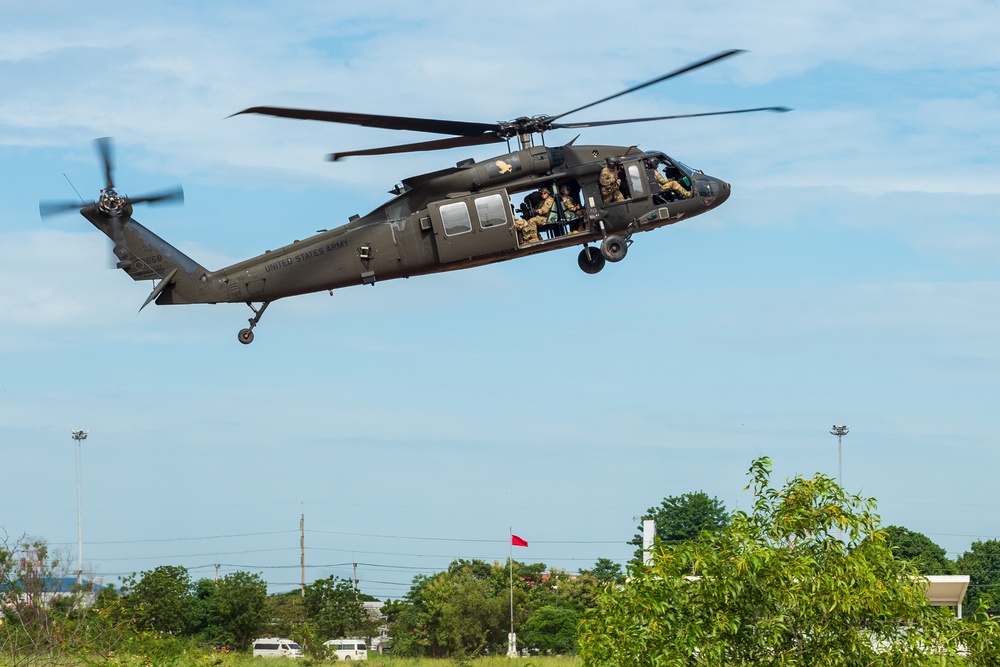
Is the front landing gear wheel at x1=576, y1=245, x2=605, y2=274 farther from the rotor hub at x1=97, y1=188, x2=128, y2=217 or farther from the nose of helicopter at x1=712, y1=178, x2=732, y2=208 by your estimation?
the rotor hub at x1=97, y1=188, x2=128, y2=217

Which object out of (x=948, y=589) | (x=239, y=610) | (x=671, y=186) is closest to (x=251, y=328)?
(x=671, y=186)

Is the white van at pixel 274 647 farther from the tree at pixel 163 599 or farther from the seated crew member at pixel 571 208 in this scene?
the seated crew member at pixel 571 208

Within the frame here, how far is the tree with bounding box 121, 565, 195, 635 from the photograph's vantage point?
80562 millimetres

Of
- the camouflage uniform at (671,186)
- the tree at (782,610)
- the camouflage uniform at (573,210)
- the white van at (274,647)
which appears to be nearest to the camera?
the tree at (782,610)

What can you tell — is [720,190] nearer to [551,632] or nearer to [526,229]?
[526,229]

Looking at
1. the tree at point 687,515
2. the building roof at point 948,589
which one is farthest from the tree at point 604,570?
the building roof at point 948,589

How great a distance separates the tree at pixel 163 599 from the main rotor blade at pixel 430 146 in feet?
179

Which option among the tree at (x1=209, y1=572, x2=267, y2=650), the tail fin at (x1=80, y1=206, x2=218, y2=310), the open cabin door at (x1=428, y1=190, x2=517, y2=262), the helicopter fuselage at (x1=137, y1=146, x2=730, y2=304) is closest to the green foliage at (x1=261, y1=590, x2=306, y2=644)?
the tree at (x1=209, y1=572, x2=267, y2=650)

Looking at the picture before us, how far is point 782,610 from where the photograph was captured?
22422 millimetres

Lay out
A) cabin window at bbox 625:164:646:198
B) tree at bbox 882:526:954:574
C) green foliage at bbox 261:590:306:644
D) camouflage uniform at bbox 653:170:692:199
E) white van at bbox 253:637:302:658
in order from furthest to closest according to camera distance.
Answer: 1. tree at bbox 882:526:954:574
2. green foliage at bbox 261:590:306:644
3. white van at bbox 253:637:302:658
4. camouflage uniform at bbox 653:170:692:199
5. cabin window at bbox 625:164:646:198

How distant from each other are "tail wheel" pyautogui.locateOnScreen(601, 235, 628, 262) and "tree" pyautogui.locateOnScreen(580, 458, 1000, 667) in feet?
34.7

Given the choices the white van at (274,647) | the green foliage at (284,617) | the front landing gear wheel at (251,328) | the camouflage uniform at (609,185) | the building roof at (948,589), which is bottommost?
the white van at (274,647)

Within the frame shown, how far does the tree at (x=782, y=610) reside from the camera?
2205cm

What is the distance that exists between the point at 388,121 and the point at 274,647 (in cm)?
5752
